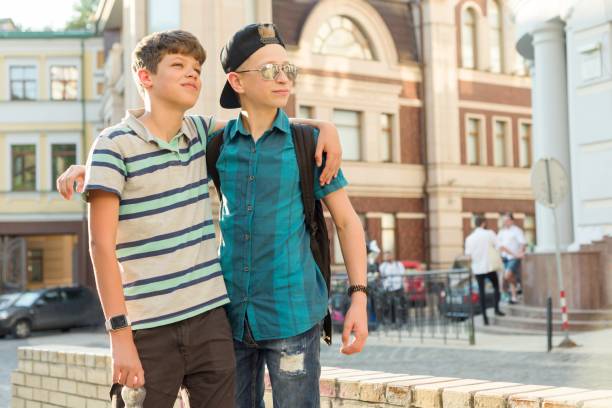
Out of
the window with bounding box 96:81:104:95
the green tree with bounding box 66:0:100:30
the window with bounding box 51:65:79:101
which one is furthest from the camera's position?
the green tree with bounding box 66:0:100:30

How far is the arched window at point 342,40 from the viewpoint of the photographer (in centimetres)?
3175

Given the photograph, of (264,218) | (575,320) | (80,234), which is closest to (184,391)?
(264,218)

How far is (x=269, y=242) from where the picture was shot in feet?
10.7

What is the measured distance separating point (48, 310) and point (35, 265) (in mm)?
20278

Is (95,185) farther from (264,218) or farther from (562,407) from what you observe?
(562,407)

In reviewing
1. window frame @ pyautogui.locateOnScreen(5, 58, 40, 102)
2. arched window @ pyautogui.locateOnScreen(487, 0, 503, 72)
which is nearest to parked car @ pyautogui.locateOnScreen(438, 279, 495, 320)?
arched window @ pyautogui.locateOnScreen(487, 0, 503, 72)

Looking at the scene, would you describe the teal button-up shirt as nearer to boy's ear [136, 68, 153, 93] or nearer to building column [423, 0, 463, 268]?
boy's ear [136, 68, 153, 93]

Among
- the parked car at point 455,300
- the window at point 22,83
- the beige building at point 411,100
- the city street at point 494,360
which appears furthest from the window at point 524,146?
the parked car at point 455,300

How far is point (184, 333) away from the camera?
3.29 m

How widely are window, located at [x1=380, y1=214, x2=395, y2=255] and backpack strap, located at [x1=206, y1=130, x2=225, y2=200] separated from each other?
29.9m

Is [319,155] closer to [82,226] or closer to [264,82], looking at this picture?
[264,82]

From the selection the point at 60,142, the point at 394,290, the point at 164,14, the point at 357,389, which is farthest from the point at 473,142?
the point at 357,389

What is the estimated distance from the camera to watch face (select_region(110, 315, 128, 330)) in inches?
124

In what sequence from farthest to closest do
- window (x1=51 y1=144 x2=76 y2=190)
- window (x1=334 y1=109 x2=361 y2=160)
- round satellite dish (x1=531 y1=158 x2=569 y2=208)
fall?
window (x1=51 y1=144 x2=76 y2=190)
window (x1=334 y1=109 x2=361 y2=160)
round satellite dish (x1=531 y1=158 x2=569 y2=208)
